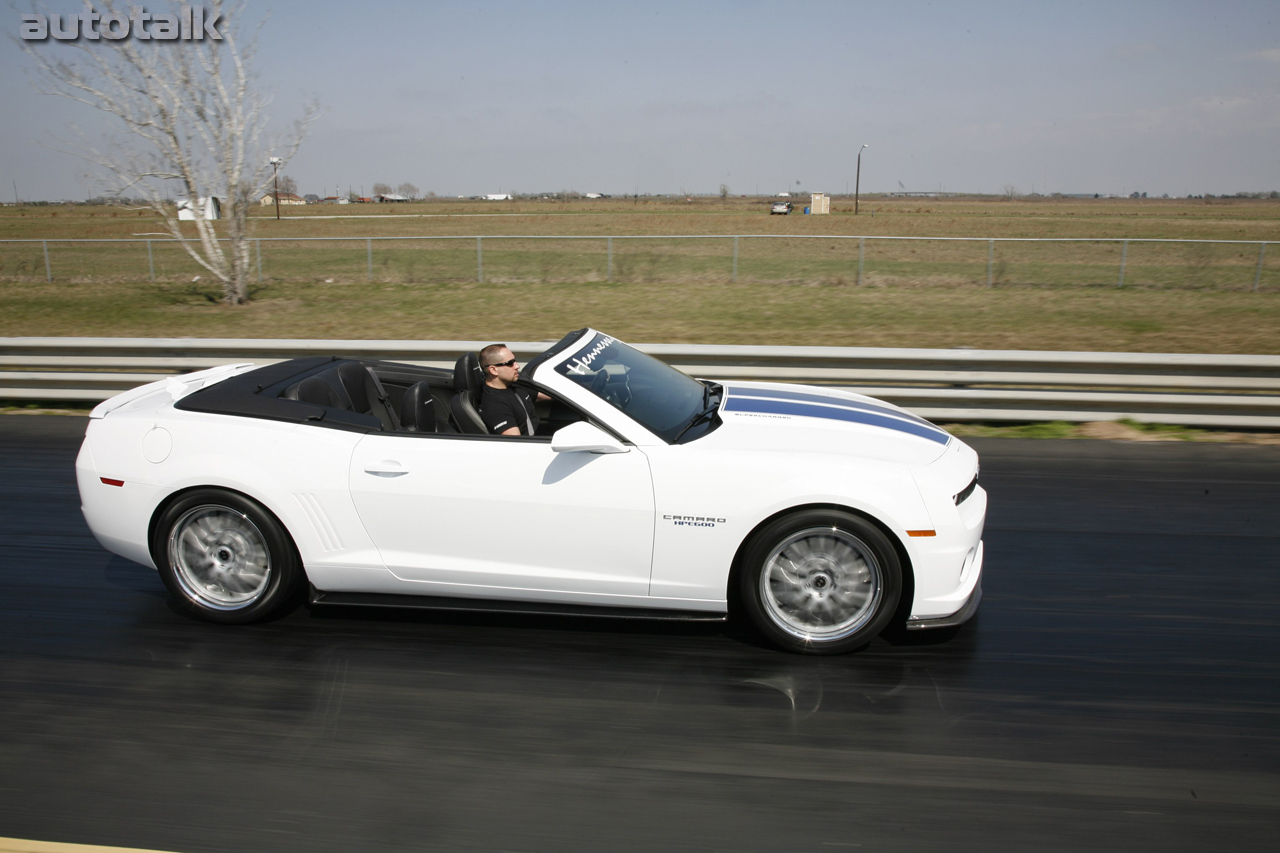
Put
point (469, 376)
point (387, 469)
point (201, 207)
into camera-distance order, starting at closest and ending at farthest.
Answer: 1. point (387, 469)
2. point (469, 376)
3. point (201, 207)

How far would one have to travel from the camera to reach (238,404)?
4875mm

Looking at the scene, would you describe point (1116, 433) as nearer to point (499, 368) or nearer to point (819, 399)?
point (819, 399)

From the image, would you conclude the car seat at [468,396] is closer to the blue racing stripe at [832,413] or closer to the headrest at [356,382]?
the headrest at [356,382]

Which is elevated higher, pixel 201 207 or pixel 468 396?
pixel 201 207

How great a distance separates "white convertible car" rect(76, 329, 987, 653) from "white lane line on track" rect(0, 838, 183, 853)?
5.52ft

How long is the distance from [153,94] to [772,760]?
68.9ft

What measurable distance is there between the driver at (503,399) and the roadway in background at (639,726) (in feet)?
3.27

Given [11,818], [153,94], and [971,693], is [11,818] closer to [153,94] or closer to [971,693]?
[971,693]

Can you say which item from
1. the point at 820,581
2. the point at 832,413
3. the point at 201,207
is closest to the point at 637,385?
the point at 832,413

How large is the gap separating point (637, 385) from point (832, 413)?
1.02 m

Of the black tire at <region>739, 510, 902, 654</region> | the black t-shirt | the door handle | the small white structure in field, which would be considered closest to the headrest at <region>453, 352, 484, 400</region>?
the black t-shirt

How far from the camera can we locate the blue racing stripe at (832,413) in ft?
16.2

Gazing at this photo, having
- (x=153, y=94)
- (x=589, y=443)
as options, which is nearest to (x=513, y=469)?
(x=589, y=443)

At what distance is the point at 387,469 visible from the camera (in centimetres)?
450
